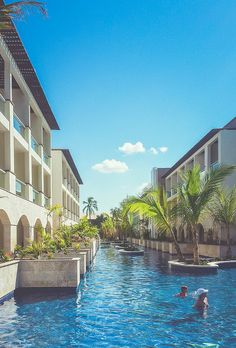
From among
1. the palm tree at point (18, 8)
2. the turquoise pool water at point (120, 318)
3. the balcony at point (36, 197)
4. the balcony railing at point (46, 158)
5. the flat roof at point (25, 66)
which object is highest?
the flat roof at point (25, 66)

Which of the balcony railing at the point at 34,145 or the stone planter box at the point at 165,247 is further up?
the balcony railing at the point at 34,145

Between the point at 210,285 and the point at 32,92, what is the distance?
1606 cm

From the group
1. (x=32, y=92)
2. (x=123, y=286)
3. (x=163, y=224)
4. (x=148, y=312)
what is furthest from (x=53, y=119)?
(x=148, y=312)

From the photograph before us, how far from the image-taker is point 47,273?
14.9m

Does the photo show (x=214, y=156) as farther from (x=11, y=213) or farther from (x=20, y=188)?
(x=11, y=213)

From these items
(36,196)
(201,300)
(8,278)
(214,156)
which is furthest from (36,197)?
(201,300)

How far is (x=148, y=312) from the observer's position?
38.9ft

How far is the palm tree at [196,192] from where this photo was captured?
2145 cm

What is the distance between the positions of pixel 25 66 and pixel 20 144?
163 inches

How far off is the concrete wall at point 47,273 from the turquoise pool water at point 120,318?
1.90 ft

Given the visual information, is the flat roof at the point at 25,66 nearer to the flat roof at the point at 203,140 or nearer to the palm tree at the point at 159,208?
the palm tree at the point at 159,208

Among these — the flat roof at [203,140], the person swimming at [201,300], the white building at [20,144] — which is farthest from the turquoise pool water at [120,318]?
the flat roof at [203,140]

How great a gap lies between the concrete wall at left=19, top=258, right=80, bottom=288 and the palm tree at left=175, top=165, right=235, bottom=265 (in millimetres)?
8902

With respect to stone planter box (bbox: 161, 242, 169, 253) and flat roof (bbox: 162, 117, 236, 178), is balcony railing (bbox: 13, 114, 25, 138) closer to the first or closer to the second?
flat roof (bbox: 162, 117, 236, 178)
